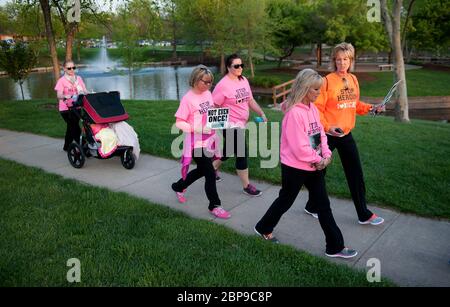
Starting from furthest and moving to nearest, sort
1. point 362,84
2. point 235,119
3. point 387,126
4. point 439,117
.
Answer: point 362,84, point 439,117, point 387,126, point 235,119

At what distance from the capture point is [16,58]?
1811 cm

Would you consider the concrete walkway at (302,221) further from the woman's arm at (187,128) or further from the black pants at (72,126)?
the woman's arm at (187,128)

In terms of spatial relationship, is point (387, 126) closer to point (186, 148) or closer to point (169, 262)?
point (186, 148)

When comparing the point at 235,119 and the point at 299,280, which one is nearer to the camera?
the point at 299,280

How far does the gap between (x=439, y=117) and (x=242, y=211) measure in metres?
20.3

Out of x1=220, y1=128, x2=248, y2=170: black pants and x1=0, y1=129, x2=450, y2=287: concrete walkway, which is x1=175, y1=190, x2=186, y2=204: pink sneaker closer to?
x1=0, y1=129, x2=450, y2=287: concrete walkway

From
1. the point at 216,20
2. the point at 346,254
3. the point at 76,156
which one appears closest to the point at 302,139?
the point at 346,254

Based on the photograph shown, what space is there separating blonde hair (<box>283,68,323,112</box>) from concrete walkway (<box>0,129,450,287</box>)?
1.55 meters

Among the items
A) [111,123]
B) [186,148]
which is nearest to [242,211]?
[186,148]

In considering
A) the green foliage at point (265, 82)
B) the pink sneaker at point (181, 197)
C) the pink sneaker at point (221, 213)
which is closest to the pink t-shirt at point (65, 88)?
the pink sneaker at point (181, 197)

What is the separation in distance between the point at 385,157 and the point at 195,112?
3890 mm

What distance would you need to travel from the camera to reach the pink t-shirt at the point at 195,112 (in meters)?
4.60

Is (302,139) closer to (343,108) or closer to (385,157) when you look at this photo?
(343,108)
